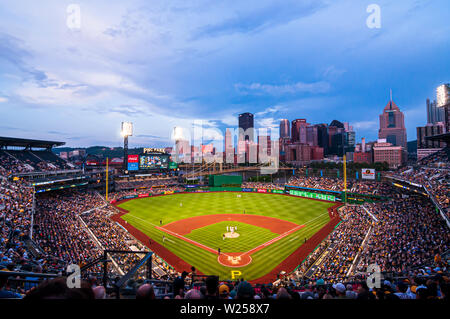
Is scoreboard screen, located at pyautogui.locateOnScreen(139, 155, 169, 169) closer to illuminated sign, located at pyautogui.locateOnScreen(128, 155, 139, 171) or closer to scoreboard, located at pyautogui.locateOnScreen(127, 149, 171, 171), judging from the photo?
scoreboard, located at pyautogui.locateOnScreen(127, 149, 171, 171)

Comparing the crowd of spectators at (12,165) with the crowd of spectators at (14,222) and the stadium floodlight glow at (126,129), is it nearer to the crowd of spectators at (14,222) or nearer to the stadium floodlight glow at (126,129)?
the crowd of spectators at (14,222)

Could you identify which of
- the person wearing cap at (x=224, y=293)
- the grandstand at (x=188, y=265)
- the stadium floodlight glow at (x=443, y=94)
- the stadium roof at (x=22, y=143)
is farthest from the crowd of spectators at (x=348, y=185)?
the stadium roof at (x=22, y=143)

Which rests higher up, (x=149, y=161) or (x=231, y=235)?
(x=149, y=161)

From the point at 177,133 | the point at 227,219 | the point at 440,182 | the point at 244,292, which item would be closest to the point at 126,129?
the point at 177,133

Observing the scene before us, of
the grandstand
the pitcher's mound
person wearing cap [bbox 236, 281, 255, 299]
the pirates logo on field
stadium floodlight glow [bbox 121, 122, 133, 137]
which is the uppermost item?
stadium floodlight glow [bbox 121, 122, 133, 137]

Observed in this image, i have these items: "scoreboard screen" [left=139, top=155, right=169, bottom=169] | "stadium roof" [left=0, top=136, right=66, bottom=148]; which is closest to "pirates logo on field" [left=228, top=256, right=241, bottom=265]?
"scoreboard screen" [left=139, top=155, right=169, bottom=169]

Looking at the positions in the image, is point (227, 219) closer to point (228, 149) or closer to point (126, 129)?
point (126, 129)

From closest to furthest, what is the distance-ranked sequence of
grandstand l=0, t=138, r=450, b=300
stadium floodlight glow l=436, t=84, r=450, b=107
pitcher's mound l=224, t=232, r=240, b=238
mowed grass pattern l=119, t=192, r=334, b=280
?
grandstand l=0, t=138, r=450, b=300
mowed grass pattern l=119, t=192, r=334, b=280
pitcher's mound l=224, t=232, r=240, b=238
stadium floodlight glow l=436, t=84, r=450, b=107
